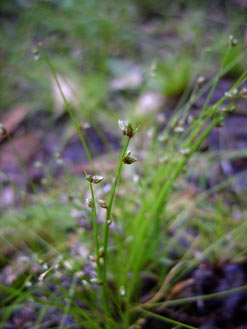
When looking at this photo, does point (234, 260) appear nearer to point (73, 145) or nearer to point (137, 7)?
point (73, 145)

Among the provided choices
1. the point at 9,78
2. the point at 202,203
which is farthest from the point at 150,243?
the point at 9,78

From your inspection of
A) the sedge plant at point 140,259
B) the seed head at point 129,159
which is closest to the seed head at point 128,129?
the seed head at point 129,159

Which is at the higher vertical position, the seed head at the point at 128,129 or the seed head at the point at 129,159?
the seed head at the point at 128,129

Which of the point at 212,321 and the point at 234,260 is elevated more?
the point at 234,260

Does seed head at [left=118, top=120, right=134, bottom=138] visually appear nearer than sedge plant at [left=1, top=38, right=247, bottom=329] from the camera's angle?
Yes

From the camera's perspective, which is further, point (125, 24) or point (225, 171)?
point (125, 24)

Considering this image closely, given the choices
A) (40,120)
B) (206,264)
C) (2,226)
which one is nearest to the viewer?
(206,264)

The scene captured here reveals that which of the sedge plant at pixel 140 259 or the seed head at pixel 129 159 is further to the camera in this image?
the sedge plant at pixel 140 259

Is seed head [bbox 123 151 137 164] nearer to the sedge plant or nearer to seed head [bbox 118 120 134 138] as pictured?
seed head [bbox 118 120 134 138]

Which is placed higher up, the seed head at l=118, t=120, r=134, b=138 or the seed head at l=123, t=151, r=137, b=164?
the seed head at l=118, t=120, r=134, b=138

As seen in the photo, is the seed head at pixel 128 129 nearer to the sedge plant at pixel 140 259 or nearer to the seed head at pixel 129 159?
the seed head at pixel 129 159

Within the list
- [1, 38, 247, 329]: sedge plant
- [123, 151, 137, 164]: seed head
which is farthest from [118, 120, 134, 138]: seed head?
[1, 38, 247, 329]: sedge plant
